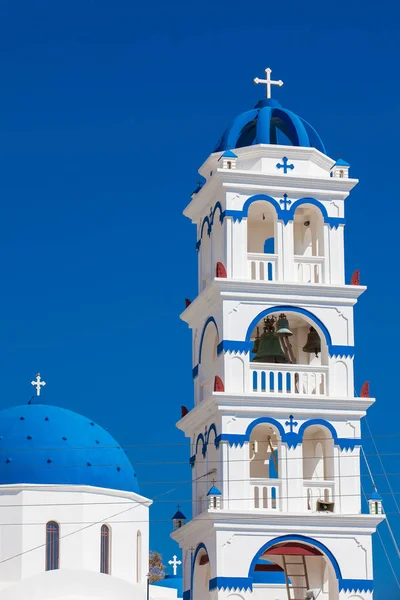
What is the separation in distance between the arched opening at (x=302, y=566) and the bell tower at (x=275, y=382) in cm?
3

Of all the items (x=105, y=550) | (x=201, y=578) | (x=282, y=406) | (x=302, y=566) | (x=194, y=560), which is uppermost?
(x=282, y=406)

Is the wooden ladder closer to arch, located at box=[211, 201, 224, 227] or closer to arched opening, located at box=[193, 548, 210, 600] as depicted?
arched opening, located at box=[193, 548, 210, 600]

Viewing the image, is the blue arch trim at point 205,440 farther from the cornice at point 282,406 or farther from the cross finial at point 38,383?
the cross finial at point 38,383

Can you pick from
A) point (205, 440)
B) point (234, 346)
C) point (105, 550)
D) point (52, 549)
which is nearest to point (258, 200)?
point (234, 346)

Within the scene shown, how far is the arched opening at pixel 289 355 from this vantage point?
39.4 meters

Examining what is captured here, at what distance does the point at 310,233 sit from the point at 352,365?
370cm

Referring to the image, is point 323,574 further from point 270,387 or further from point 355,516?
point 270,387

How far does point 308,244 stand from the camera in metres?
41.7

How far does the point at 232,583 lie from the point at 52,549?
16.7 meters

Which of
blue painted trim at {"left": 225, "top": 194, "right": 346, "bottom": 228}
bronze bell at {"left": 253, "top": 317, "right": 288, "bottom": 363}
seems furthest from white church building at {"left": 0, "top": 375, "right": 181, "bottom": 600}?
blue painted trim at {"left": 225, "top": 194, "right": 346, "bottom": 228}

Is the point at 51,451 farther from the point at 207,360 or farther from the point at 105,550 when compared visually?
the point at 207,360

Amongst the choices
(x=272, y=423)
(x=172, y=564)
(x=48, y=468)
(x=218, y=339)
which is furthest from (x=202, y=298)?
(x=172, y=564)

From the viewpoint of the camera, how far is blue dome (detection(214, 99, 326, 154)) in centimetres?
4119

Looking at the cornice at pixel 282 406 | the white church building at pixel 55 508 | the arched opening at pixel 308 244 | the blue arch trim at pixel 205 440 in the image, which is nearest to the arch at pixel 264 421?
the cornice at pixel 282 406
